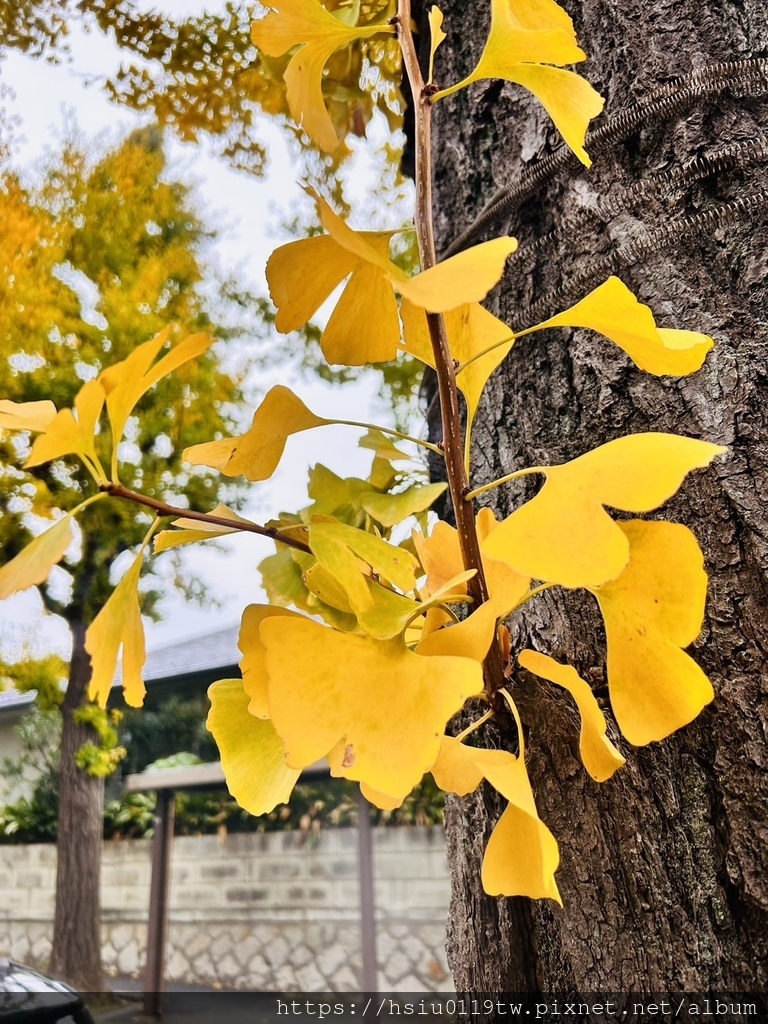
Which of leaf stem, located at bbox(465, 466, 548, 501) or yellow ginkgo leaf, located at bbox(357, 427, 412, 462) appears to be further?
yellow ginkgo leaf, located at bbox(357, 427, 412, 462)

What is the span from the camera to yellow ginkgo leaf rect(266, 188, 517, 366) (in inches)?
5.0

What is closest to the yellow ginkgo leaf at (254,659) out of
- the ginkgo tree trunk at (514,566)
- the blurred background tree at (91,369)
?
the ginkgo tree trunk at (514,566)

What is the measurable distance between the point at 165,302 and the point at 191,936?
2349mm

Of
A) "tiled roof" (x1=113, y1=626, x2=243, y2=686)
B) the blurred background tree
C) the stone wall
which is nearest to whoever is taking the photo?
the blurred background tree

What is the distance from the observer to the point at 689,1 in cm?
35

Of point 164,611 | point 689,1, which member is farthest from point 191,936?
point 689,1

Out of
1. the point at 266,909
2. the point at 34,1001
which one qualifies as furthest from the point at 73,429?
the point at 266,909

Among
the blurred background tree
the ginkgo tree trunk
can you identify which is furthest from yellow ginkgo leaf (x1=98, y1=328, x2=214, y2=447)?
the blurred background tree

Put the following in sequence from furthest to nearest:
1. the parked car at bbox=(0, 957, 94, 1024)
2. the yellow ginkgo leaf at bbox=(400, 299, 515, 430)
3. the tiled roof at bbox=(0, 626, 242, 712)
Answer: the tiled roof at bbox=(0, 626, 242, 712), the parked car at bbox=(0, 957, 94, 1024), the yellow ginkgo leaf at bbox=(400, 299, 515, 430)

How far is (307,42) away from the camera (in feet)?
0.72

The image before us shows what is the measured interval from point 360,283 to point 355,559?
81mm

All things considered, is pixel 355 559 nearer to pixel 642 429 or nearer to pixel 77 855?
pixel 642 429

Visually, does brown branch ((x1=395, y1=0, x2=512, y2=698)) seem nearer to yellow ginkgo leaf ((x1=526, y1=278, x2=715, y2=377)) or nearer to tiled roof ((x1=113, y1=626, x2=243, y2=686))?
yellow ginkgo leaf ((x1=526, y1=278, x2=715, y2=377))

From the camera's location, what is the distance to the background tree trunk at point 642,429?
23 centimetres
